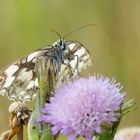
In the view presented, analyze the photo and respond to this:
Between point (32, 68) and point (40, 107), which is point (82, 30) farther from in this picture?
point (40, 107)

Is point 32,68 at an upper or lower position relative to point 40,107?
upper

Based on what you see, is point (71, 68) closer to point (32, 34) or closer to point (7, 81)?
point (7, 81)

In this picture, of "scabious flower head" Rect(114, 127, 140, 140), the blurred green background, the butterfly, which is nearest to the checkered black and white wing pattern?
the butterfly

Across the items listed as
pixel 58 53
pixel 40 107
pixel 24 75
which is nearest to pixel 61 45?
pixel 58 53

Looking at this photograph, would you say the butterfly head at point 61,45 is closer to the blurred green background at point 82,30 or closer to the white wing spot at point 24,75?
the white wing spot at point 24,75

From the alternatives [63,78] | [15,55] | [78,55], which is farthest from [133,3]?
[63,78]

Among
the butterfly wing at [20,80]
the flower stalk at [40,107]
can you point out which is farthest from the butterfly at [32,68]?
the flower stalk at [40,107]
